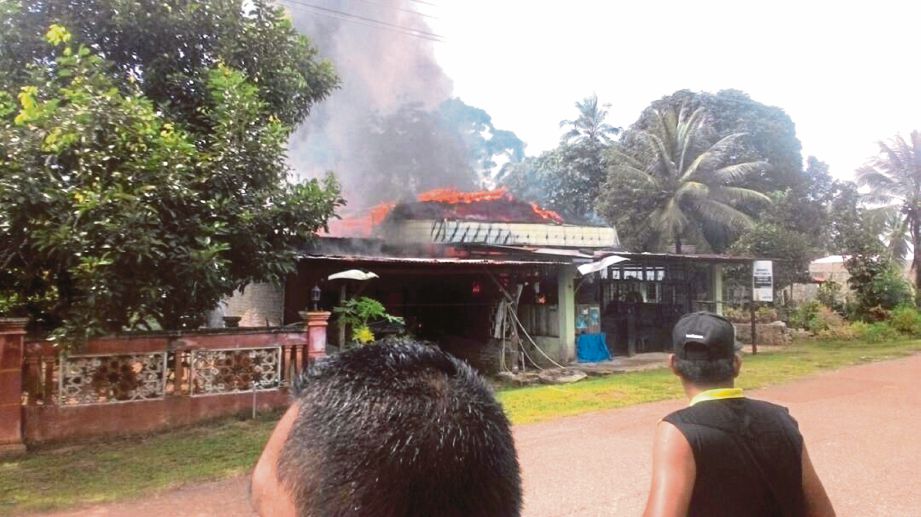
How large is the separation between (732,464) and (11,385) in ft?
21.5

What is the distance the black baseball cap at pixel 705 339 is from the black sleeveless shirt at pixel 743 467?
20 centimetres

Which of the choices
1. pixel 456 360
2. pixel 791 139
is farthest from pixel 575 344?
pixel 791 139

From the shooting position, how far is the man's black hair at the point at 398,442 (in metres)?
0.81

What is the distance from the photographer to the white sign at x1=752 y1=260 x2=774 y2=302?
13469mm

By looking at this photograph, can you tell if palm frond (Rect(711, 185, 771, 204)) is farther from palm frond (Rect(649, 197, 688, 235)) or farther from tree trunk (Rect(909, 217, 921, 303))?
tree trunk (Rect(909, 217, 921, 303))

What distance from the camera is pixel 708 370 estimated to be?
1.92 m

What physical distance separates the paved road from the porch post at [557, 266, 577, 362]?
4.82m

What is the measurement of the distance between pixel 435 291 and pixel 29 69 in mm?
9656

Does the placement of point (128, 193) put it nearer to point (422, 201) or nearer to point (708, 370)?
point (708, 370)

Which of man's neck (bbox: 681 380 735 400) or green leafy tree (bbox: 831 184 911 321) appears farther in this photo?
green leafy tree (bbox: 831 184 911 321)

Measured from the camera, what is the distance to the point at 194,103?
7.71m

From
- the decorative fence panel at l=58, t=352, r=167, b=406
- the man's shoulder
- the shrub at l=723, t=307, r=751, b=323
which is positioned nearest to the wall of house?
the decorative fence panel at l=58, t=352, r=167, b=406

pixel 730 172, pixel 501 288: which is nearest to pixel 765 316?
pixel 730 172

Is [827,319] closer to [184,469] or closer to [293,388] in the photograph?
[184,469]
